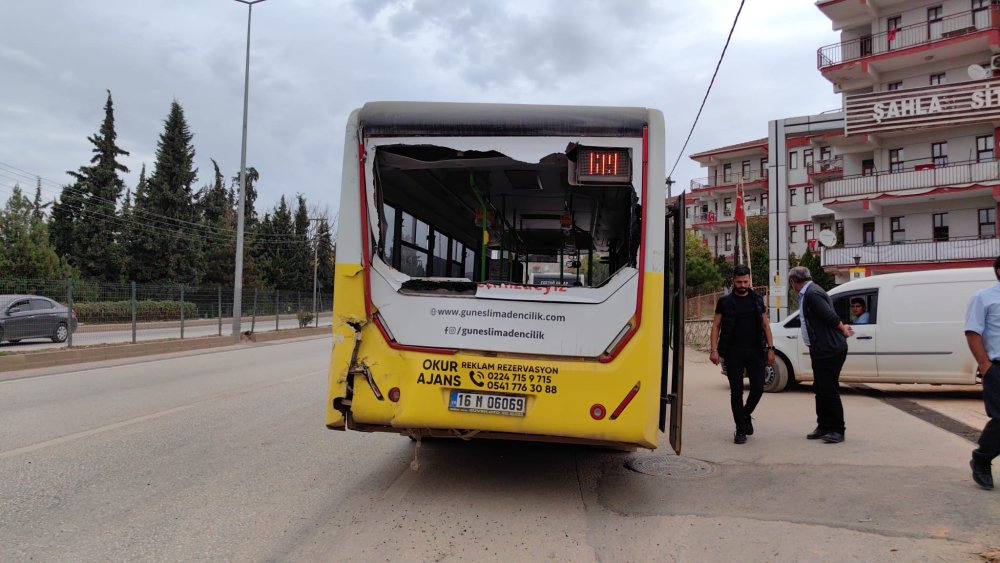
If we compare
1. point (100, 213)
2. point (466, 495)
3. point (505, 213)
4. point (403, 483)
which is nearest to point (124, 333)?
point (505, 213)

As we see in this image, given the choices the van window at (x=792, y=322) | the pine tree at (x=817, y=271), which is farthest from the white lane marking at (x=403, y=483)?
the pine tree at (x=817, y=271)

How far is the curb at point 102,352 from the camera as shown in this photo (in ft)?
44.9

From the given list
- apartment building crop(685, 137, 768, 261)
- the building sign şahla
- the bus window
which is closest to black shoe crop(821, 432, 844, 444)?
the bus window

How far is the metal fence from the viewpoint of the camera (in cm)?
1617

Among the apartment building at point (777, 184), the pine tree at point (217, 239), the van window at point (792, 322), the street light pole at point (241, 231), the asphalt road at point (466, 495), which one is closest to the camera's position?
the asphalt road at point (466, 495)

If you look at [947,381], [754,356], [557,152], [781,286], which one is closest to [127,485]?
[557,152]

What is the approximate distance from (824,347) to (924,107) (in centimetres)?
3248

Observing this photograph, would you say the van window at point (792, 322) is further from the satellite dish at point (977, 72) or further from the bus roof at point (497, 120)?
the satellite dish at point (977, 72)

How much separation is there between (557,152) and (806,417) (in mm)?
5580

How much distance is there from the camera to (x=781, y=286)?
18.2 metres

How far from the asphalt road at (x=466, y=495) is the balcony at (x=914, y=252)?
3027 cm

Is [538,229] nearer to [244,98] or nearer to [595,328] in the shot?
[595,328]

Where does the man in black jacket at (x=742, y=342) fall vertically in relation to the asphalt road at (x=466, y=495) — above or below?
above

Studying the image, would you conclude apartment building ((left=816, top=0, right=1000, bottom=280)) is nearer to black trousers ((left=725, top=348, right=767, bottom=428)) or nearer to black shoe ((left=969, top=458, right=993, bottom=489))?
black trousers ((left=725, top=348, right=767, bottom=428))
